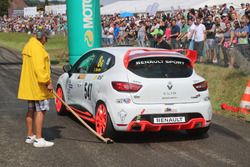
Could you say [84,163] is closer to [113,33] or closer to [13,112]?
[13,112]

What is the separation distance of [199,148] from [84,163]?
2044 millimetres

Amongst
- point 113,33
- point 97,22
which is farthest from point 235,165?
point 113,33

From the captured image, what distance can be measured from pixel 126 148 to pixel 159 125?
26.0 inches

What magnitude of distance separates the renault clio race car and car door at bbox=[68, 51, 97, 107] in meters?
0.62

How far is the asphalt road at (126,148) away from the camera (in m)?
6.43

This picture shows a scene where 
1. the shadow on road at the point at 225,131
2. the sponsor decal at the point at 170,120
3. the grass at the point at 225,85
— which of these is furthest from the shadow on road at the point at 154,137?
the grass at the point at 225,85

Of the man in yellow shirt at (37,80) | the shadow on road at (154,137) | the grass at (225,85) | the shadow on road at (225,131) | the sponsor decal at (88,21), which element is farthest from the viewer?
the sponsor decal at (88,21)

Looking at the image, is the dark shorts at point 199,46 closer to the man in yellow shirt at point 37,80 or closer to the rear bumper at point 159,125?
the rear bumper at point 159,125

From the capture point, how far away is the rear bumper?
7.31 metres

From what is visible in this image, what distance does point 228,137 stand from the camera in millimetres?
8148

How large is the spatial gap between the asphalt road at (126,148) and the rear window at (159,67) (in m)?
1.17

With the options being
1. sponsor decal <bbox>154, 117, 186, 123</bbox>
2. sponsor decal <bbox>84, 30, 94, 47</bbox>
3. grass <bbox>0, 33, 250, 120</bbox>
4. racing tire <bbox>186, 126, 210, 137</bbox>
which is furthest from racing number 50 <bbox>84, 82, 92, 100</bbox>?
sponsor decal <bbox>84, 30, 94, 47</bbox>

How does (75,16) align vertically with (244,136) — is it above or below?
above

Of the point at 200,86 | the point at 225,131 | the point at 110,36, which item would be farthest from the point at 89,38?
the point at 200,86
